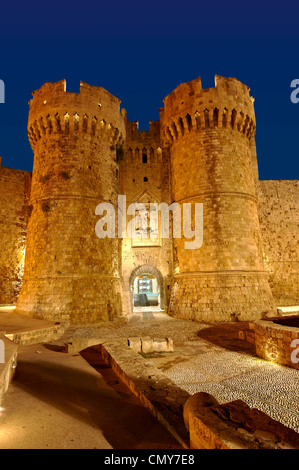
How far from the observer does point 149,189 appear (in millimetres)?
14758

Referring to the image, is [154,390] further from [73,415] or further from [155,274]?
[155,274]

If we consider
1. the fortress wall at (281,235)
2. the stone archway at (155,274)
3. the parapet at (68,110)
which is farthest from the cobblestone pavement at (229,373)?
the parapet at (68,110)

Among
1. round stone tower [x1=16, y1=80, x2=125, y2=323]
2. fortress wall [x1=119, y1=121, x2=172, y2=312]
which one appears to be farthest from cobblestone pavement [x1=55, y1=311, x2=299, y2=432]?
fortress wall [x1=119, y1=121, x2=172, y2=312]

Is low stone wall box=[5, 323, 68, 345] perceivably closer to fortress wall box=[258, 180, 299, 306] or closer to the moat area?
the moat area

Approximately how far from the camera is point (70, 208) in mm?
11328

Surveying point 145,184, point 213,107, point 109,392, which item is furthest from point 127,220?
point 109,392

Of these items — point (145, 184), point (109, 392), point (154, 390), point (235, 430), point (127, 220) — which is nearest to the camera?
point (235, 430)

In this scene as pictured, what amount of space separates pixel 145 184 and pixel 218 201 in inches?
186

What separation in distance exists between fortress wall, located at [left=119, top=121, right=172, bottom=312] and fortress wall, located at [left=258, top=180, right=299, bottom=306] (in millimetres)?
5234

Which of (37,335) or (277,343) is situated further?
(37,335)

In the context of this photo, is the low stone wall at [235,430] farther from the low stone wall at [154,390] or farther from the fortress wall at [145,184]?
the fortress wall at [145,184]

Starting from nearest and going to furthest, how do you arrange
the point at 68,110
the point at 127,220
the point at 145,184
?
the point at 68,110
the point at 127,220
the point at 145,184

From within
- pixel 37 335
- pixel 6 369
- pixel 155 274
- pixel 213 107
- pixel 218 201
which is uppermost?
pixel 213 107

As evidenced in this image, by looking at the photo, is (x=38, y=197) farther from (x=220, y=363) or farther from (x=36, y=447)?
→ (x=36, y=447)
